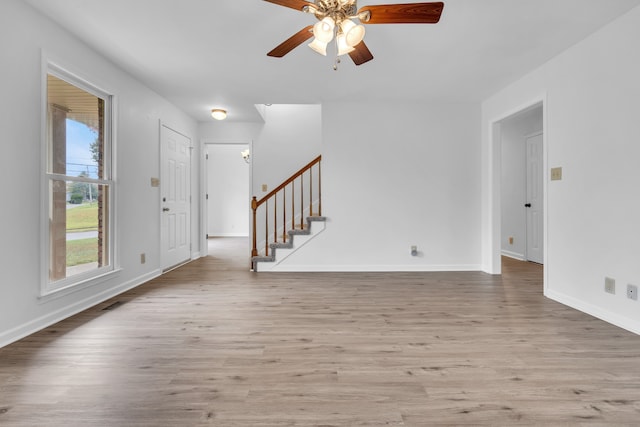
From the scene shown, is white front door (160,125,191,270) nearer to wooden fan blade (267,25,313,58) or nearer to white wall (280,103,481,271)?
white wall (280,103,481,271)

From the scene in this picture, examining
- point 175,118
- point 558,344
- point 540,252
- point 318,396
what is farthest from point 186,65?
point 540,252

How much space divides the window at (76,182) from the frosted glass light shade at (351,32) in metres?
2.50

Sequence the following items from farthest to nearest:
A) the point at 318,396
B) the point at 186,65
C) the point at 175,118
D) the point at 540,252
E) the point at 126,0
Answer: the point at 540,252 → the point at 175,118 → the point at 186,65 → the point at 126,0 → the point at 318,396

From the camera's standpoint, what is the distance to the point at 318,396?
1638 mm

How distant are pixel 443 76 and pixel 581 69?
1.29 meters

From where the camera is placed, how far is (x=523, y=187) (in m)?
5.77

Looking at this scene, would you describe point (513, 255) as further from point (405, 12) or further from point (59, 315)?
point (59, 315)

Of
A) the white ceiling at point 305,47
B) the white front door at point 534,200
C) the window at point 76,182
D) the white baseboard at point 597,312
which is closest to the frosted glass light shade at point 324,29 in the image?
the white ceiling at point 305,47

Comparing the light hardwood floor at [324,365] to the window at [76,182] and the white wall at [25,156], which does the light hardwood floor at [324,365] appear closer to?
the white wall at [25,156]

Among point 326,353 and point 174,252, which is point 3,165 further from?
A: point 174,252

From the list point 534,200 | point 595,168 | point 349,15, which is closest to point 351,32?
point 349,15

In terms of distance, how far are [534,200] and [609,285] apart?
322 cm

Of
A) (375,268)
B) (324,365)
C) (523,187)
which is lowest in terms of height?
(324,365)

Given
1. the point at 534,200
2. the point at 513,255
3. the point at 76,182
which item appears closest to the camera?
the point at 76,182
